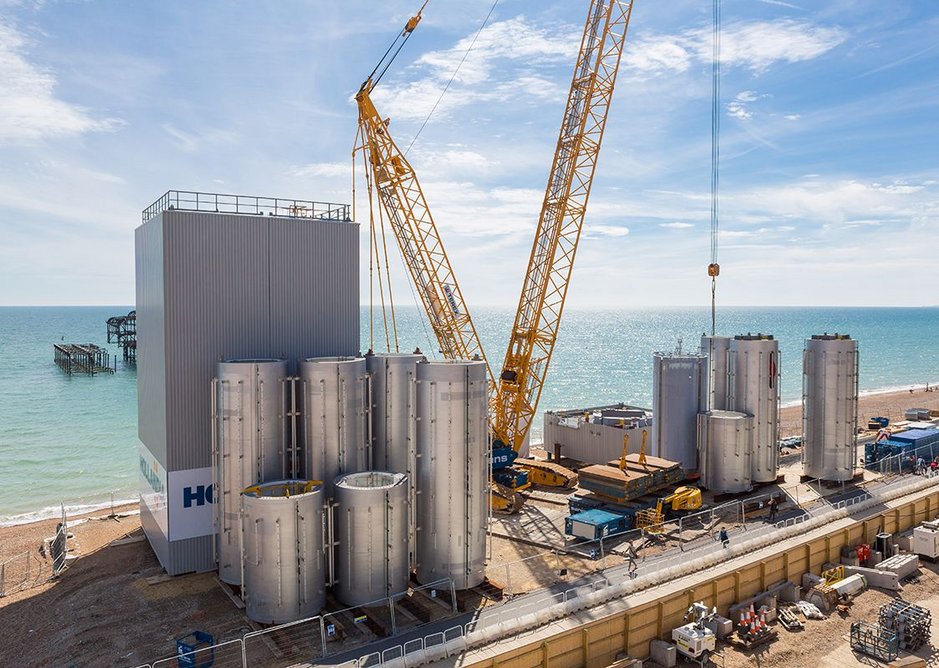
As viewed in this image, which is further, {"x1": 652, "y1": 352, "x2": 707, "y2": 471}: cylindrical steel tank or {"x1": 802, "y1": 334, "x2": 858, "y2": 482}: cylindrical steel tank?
{"x1": 652, "y1": 352, "x2": 707, "y2": 471}: cylindrical steel tank

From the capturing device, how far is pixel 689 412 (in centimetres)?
3962

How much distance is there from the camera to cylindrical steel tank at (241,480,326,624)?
21.6 metres

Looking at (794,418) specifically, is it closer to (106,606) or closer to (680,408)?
(680,408)

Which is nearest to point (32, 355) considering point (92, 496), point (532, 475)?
point (92, 496)

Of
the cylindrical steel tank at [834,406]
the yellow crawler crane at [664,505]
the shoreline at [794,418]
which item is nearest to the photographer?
the yellow crawler crane at [664,505]

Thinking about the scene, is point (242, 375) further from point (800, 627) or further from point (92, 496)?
point (92, 496)

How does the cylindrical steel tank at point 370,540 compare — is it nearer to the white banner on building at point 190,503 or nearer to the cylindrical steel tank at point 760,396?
the white banner on building at point 190,503

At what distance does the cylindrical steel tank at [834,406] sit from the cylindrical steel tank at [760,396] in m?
2.70

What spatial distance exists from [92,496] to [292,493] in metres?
37.8

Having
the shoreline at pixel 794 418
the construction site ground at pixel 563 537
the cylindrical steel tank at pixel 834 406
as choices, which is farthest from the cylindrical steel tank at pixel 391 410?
the cylindrical steel tank at pixel 834 406

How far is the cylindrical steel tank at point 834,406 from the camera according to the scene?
39.0 m

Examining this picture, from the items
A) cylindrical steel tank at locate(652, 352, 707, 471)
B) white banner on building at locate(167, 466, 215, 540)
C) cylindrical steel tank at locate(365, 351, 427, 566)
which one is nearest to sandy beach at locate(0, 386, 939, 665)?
white banner on building at locate(167, 466, 215, 540)

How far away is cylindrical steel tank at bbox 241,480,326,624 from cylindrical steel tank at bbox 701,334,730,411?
28.3 meters

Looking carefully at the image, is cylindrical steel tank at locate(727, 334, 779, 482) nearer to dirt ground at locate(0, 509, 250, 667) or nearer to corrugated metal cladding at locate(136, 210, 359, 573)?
corrugated metal cladding at locate(136, 210, 359, 573)
